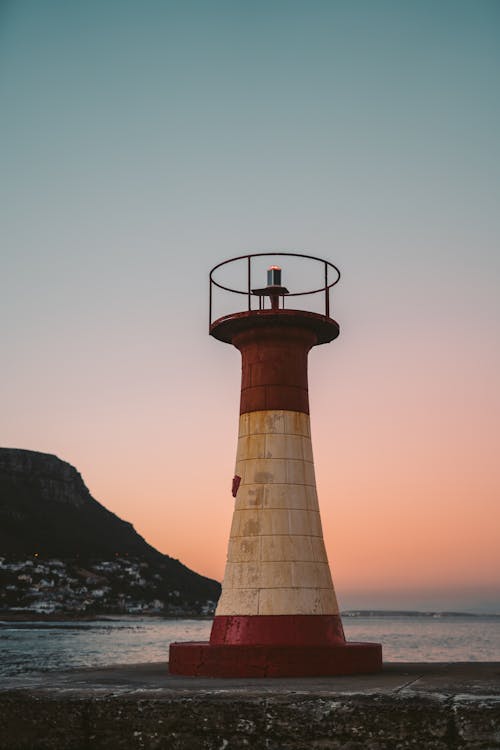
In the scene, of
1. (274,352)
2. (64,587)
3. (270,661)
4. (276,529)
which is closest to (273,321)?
(274,352)

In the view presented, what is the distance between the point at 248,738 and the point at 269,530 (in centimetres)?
400

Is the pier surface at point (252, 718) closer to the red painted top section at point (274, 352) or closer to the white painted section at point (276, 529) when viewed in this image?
the white painted section at point (276, 529)

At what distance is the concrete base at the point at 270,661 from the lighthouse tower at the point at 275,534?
0.01m

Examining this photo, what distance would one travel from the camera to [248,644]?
11.0 metres

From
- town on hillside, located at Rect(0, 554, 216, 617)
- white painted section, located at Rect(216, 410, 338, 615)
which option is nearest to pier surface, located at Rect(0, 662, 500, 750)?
white painted section, located at Rect(216, 410, 338, 615)

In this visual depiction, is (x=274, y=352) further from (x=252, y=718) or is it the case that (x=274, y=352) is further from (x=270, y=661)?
(x=252, y=718)

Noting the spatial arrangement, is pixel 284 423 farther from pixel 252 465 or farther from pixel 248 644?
pixel 248 644

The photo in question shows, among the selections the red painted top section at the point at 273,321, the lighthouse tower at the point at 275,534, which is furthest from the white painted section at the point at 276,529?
the red painted top section at the point at 273,321

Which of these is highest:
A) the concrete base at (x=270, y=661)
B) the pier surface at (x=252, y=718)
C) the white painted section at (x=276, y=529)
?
the white painted section at (x=276, y=529)

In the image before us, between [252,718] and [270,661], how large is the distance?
2.96 metres

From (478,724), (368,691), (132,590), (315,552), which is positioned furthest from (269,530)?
(132,590)

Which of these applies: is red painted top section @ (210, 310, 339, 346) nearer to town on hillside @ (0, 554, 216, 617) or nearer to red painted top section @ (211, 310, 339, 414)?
red painted top section @ (211, 310, 339, 414)

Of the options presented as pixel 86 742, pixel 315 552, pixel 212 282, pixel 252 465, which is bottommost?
pixel 86 742

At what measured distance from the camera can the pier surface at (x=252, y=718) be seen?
755 cm
